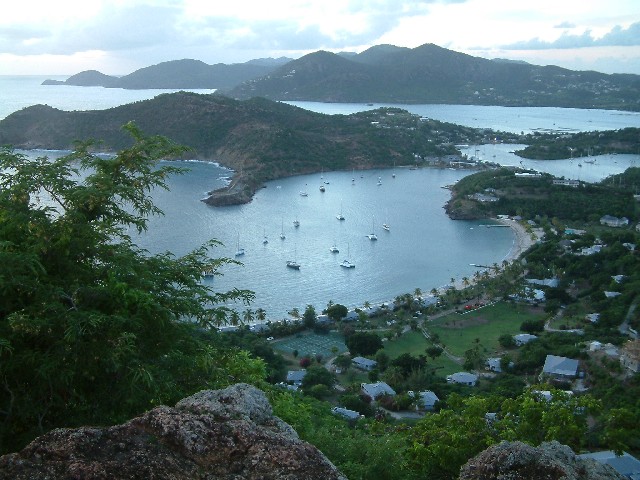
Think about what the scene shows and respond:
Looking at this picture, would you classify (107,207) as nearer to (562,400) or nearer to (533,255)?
(562,400)

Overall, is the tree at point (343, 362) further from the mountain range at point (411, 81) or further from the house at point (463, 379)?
the mountain range at point (411, 81)

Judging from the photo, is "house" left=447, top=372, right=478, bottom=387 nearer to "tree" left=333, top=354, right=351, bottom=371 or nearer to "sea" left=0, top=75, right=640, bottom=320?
"tree" left=333, top=354, right=351, bottom=371

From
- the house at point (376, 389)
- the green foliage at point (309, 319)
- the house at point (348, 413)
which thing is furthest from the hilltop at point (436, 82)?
the house at point (348, 413)

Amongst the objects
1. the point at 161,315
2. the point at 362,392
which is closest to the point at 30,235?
the point at 161,315

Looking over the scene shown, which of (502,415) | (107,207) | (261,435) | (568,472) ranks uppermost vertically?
(107,207)

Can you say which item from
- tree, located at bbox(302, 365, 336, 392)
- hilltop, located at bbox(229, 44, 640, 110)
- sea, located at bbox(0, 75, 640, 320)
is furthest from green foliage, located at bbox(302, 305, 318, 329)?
hilltop, located at bbox(229, 44, 640, 110)
